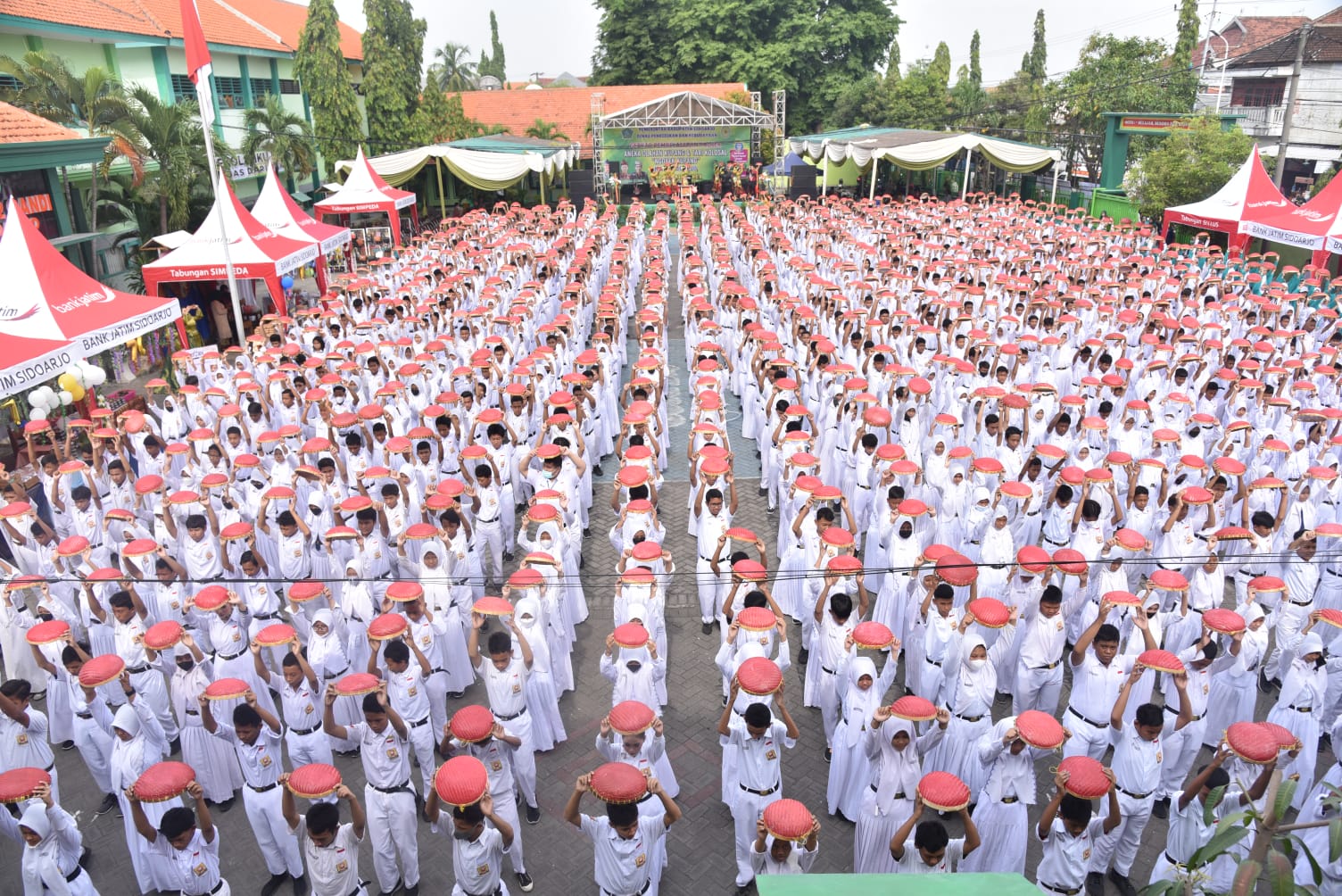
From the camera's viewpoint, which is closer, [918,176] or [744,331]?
[744,331]

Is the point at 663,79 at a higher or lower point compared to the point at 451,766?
higher

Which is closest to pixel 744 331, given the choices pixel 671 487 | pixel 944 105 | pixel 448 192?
pixel 671 487

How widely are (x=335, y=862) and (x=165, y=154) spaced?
1648cm

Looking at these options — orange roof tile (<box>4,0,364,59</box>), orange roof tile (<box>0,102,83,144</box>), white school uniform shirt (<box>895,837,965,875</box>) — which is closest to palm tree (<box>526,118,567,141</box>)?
orange roof tile (<box>4,0,364,59</box>)

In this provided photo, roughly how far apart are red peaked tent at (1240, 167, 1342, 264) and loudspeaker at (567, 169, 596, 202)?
2413cm

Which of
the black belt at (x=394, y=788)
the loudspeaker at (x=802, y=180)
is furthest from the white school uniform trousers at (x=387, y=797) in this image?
the loudspeaker at (x=802, y=180)

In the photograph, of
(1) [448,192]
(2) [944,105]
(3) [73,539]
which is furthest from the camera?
(2) [944,105]

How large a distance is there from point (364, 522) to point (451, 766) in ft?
10.1

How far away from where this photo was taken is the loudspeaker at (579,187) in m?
34.7

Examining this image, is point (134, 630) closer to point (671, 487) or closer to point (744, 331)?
point (671, 487)

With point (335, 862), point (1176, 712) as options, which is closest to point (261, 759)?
point (335, 862)

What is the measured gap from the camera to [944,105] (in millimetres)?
38562

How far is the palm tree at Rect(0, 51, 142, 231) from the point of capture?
14789mm

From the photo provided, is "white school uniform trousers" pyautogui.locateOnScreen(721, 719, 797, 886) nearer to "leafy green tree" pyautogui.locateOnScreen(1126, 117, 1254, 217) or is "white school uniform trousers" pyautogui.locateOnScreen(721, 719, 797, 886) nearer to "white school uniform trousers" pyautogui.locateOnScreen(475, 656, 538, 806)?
"white school uniform trousers" pyautogui.locateOnScreen(475, 656, 538, 806)
